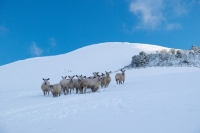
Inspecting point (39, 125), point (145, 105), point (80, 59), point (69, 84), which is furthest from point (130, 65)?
point (39, 125)

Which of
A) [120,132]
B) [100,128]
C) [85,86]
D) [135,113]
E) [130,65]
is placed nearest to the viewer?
[120,132]

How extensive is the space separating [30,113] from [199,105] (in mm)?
7498

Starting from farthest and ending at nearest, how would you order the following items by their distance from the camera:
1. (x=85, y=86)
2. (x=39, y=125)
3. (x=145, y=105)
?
(x=85, y=86) < (x=145, y=105) < (x=39, y=125)

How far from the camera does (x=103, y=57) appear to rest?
1688 inches

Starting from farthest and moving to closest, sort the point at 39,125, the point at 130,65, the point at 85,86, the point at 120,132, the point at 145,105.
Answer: the point at 130,65 < the point at 85,86 < the point at 145,105 < the point at 39,125 < the point at 120,132

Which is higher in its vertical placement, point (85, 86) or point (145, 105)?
point (85, 86)

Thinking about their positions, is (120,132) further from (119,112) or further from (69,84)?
(69,84)

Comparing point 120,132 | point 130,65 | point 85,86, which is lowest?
point 120,132

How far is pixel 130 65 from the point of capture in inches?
1359

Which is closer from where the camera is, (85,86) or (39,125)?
(39,125)

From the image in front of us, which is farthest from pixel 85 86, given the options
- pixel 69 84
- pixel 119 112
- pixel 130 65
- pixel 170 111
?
pixel 130 65

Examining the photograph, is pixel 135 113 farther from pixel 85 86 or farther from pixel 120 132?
pixel 85 86

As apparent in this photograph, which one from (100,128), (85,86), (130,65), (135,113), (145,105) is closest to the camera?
(100,128)

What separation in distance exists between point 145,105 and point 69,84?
28.7ft
